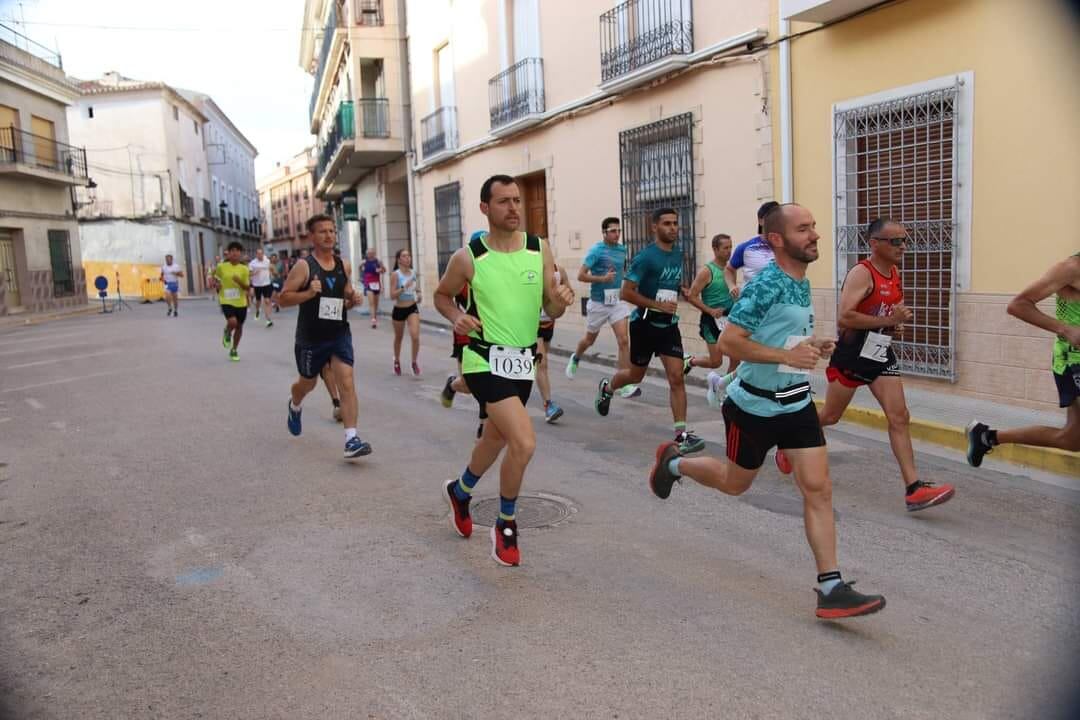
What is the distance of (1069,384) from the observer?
480 centimetres

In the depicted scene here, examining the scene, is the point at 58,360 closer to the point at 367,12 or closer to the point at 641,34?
the point at 641,34

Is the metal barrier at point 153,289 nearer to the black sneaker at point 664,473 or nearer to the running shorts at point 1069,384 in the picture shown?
the black sneaker at point 664,473

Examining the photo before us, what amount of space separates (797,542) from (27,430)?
720 cm

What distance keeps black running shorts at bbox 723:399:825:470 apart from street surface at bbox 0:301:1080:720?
0.62 m

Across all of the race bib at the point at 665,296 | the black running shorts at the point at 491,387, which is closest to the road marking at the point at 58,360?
the race bib at the point at 665,296

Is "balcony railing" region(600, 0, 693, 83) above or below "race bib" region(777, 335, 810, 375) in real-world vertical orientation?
above

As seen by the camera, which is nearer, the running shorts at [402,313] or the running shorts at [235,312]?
the running shorts at [402,313]

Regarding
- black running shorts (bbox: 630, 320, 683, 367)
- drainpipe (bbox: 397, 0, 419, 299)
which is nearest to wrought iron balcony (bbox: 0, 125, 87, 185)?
drainpipe (bbox: 397, 0, 419, 299)

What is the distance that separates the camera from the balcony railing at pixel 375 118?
2628 centimetres

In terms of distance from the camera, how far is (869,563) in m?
4.35

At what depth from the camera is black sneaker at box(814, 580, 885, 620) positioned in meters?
3.52

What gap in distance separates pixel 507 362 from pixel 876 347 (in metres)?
2.28

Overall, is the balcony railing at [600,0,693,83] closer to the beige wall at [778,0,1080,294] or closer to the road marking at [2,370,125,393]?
the beige wall at [778,0,1080,294]

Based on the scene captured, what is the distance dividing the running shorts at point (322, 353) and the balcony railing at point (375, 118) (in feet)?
67.6
